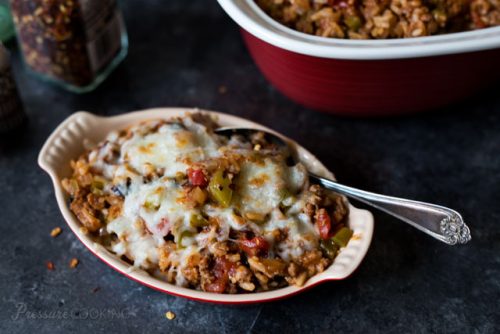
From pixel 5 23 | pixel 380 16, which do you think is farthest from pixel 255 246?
pixel 5 23

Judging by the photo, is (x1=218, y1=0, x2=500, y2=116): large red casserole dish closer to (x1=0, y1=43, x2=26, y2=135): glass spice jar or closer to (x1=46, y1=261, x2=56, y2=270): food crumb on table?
(x1=0, y1=43, x2=26, y2=135): glass spice jar

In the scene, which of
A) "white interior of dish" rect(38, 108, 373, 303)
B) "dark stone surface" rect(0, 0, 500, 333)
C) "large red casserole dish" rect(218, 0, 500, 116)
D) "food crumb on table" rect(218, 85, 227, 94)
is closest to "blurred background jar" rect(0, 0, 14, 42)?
"dark stone surface" rect(0, 0, 500, 333)

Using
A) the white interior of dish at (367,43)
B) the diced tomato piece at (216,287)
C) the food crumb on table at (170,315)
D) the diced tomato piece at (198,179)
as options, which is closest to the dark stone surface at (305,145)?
the food crumb on table at (170,315)

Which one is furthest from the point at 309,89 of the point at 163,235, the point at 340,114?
the point at 163,235

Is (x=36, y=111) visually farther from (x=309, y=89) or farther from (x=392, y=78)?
(x=392, y=78)

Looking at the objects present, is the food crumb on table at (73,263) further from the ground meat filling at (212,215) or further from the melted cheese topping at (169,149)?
the melted cheese topping at (169,149)

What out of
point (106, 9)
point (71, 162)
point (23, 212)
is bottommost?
point (23, 212)

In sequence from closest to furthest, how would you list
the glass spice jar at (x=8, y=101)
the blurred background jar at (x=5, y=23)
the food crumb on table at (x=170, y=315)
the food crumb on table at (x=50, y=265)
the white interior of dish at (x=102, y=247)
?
1. the white interior of dish at (x=102, y=247)
2. the food crumb on table at (x=170, y=315)
3. the food crumb on table at (x=50, y=265)
4. the glass spice jar at (x=8, y=101)
5. the blurred background jar at (x=5, y=23)
